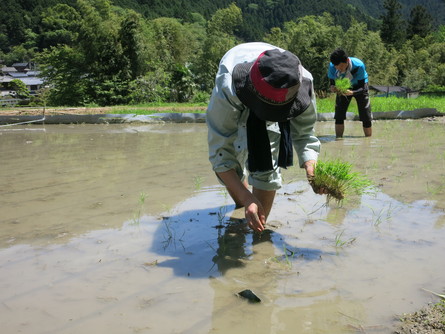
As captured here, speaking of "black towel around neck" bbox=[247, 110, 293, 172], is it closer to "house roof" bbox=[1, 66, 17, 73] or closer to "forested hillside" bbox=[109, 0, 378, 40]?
"forested hillside" bbox=[109, 0, 378, 40]

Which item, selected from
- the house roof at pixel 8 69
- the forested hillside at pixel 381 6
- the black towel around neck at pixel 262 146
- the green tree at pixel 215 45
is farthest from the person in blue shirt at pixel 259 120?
the forested hillside at pixel 381 6

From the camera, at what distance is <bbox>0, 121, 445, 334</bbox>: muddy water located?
1783mm

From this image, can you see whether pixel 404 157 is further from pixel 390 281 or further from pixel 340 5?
pixel 340 5

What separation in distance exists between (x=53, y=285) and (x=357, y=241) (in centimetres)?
158

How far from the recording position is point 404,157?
16.2 feet

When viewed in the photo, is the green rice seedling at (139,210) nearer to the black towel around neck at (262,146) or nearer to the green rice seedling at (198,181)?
the green rice seedling at (198,181)

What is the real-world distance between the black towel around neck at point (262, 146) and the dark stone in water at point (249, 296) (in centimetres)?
69

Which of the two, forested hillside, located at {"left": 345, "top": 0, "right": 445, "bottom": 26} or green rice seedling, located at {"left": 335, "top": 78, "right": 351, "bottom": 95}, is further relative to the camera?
forested hillside, located at {"left": 345, "top": 0, "right": 445, "bottom": 26}

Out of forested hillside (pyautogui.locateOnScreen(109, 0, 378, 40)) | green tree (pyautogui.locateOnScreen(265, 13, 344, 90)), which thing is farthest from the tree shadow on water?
forested hillside (pyautogui.locateOnScreen(109, 0, 378, 40))

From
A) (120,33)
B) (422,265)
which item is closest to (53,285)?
(422,265)

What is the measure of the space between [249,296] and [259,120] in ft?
2.80

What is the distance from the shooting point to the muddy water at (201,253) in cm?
178

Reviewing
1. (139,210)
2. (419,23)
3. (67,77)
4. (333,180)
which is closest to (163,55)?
(67,77)

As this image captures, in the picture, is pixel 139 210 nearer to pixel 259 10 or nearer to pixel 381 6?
pixel 259 10
